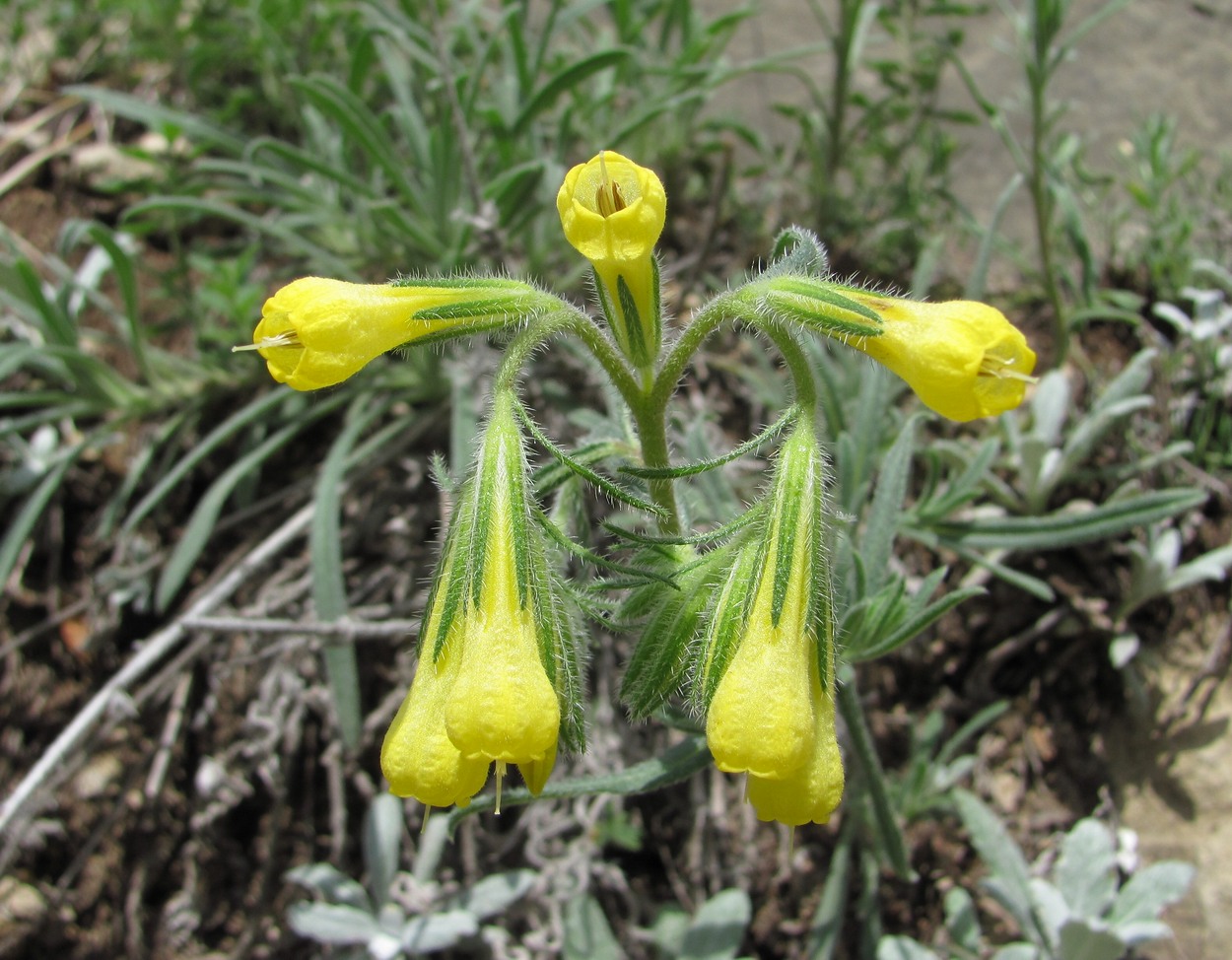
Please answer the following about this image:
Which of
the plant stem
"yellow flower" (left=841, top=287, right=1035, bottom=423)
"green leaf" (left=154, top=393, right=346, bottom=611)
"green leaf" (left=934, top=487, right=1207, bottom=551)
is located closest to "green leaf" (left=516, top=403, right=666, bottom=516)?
"yellow flower" (left=841, top=287, right=1035, bottom=423)

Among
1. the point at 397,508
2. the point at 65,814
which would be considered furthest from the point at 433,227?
the point at 65,814

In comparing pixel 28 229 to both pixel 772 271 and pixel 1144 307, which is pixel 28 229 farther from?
pixel 1144 307

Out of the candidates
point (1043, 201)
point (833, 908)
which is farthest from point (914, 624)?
point (1043, 201)

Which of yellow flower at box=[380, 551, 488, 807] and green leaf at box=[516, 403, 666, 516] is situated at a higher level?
green leaf at box=[516, 403, 666, 516]

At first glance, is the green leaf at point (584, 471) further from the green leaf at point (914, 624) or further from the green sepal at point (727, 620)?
the green leaf at point (914, 624)

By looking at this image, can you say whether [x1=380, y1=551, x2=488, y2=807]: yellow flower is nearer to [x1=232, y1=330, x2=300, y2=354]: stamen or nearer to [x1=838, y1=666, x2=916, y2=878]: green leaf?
[x1=232, y1=330, x2=300, y2=354]: stamen

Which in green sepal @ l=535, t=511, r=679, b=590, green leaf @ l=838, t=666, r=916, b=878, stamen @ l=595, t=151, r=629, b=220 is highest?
stamen @ l=595, t=151, r=629, b=220
